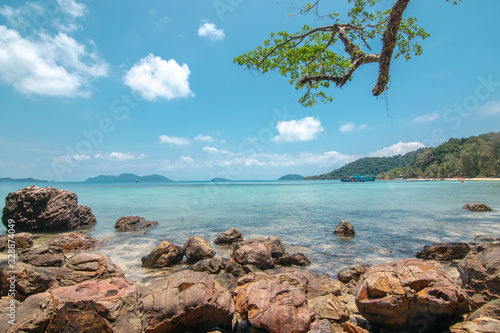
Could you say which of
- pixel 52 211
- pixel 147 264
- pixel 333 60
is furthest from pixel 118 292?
pixel 52 211

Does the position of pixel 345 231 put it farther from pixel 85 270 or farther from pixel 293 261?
pixel 85 270

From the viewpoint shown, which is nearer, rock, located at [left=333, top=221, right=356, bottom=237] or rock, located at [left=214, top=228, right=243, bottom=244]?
rock, located at [left=214, top=228, right=243, bottom=244]

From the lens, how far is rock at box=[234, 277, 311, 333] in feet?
13.5

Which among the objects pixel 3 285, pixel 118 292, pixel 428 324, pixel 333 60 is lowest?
pixel 428 324

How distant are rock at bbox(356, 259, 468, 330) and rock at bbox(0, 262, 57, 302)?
691 cm

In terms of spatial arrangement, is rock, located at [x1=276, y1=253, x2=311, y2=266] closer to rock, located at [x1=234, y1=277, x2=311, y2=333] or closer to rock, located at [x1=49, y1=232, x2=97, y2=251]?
rock, located at [x1=234, y1=277, x2=311, y2=333]

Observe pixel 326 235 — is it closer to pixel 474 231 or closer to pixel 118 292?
pixel 474 231

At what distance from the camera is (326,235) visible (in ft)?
46.2

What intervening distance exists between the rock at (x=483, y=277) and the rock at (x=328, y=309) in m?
2.58

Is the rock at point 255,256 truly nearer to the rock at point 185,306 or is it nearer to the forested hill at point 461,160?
the rock at point 185,306

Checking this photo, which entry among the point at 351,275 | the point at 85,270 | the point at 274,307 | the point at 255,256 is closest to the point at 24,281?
the point at 85,270

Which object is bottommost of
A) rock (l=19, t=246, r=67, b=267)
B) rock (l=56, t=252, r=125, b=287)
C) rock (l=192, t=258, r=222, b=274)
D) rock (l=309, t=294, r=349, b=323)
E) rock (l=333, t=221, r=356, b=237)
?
rock (l=333, t=221, r=356, b=237)

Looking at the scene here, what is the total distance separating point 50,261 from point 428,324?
11.0 meters

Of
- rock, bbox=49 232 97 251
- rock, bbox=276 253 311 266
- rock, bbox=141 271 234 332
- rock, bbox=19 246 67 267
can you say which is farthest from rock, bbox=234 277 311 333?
rock, bbox=49 232 97 251
